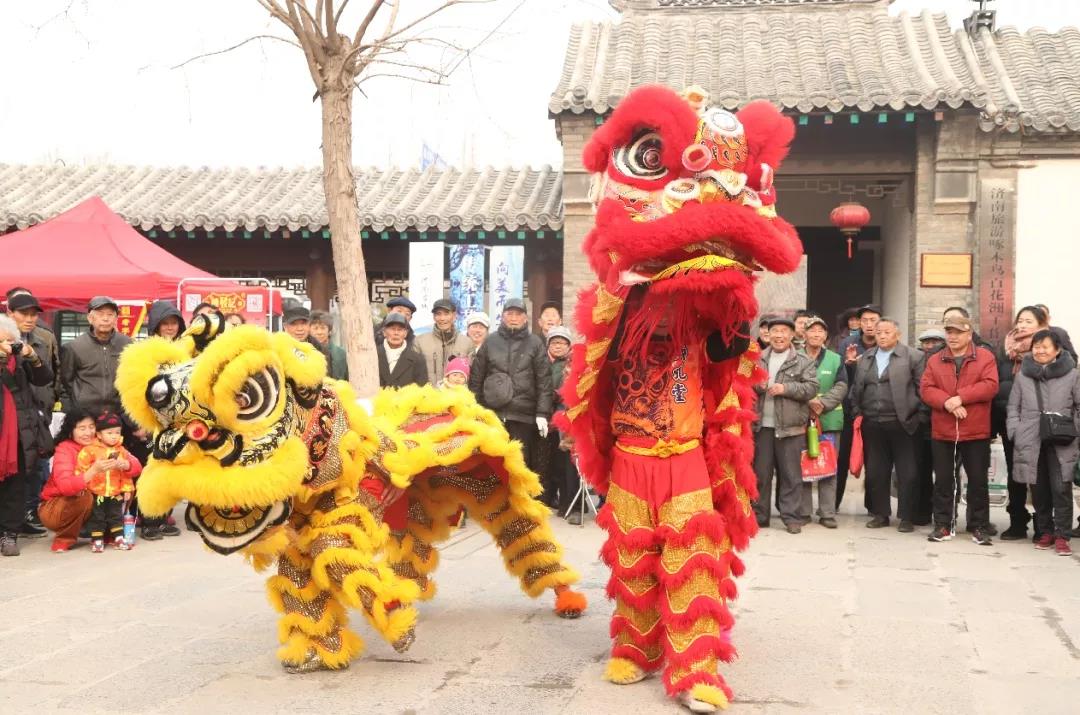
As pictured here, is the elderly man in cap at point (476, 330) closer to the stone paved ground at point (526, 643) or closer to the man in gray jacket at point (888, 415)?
the stone paved ground at point (526, 643)

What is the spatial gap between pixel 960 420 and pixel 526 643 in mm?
4317

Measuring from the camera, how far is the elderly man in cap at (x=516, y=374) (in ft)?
28.5

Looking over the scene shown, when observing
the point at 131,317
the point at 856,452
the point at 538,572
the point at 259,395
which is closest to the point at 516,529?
the point at 538,572

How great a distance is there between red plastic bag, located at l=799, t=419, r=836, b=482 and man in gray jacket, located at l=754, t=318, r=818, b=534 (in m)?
0.13

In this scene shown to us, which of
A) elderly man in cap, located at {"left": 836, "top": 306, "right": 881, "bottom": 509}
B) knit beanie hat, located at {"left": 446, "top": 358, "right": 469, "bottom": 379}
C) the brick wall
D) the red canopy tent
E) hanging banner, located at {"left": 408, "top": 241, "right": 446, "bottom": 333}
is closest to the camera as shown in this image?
knit beanie hat, located at {"left": 446, "top": 358, "right": 469, "bottom": 379}

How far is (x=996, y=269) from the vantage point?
1127 cm

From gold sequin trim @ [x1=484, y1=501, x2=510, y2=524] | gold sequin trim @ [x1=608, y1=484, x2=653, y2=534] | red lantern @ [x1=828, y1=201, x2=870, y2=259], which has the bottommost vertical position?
gold sequin trim @ [x1=484, y1=501, x2=510, y2=524]

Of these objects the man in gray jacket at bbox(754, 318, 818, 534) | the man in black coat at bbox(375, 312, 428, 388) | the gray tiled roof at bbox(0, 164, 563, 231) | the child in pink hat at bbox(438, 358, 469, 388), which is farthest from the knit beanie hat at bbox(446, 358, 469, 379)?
the gray tiled roof at bbox(0, 164, 563, 231)

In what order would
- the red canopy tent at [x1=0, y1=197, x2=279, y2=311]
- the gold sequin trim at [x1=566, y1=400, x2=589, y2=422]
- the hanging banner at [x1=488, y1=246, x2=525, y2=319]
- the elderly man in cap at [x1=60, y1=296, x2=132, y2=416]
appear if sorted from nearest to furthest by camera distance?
the gold sequin trim at [x1=566, y1=400, x2=589, y2=422], the elderly man in cap at [x1=60, y1=296, x2=132, y2=416], the red canopy tent at [x1=0, y1=197, x2=279, y2=311], the hanging banner at [x1=488, y1=246, x2=525, y2=319]

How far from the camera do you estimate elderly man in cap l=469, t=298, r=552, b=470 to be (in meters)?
8.68

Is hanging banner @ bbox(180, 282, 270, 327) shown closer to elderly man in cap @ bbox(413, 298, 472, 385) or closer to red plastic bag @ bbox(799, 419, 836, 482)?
elderly man in cap @ bbox(413, 298, 472, 385)

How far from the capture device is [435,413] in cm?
525

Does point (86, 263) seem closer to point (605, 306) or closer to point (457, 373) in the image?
point (457, 373)

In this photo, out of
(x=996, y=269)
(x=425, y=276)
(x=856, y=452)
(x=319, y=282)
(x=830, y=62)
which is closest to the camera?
(x=856, y=452)
